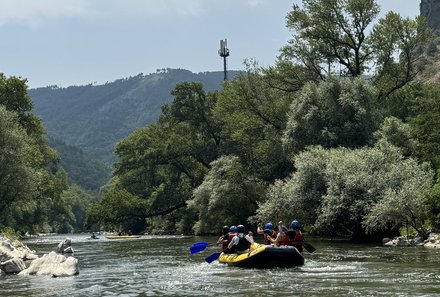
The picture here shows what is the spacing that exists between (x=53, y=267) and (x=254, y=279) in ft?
23.9

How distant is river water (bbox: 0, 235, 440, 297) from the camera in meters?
15.6

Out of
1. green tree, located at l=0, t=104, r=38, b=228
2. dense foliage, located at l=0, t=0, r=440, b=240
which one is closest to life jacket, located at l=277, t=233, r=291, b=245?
dense foliage, located at l=0, t=0, r=440, b=240

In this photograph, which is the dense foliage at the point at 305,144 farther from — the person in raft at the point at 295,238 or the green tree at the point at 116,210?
the person in raft at the point at 295,238

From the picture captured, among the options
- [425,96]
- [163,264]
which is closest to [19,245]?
[163,264]

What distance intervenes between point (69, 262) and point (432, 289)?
40.5ft

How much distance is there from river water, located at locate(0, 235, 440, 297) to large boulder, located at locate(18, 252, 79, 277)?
520 mm

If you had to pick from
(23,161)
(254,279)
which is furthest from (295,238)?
(23,161)

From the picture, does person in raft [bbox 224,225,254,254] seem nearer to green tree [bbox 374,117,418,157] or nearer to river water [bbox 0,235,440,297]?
river water [bbox 0,235,440,297]

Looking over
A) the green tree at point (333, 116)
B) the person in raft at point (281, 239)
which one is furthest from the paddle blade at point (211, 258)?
the green tree at point (333, 116)

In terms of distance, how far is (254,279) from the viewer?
18.3 m

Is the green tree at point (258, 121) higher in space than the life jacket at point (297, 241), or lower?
higher

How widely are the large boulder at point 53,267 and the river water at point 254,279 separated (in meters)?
0.52

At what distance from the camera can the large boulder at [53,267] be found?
2061 centimetres

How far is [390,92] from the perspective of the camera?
49.4 meters
